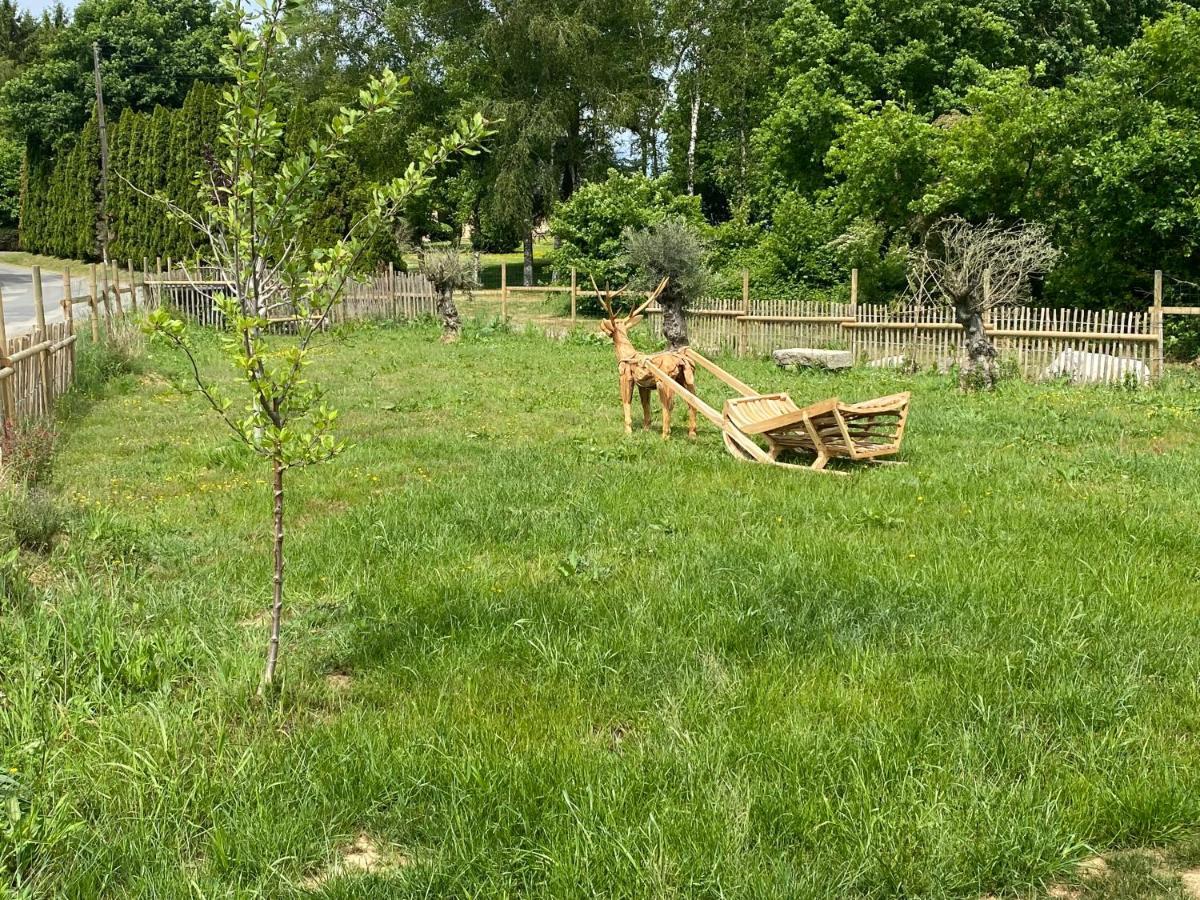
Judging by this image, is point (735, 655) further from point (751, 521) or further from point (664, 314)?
point (664, 314)

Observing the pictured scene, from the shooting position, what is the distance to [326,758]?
10.4ft

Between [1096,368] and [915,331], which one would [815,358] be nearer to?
[915,331]

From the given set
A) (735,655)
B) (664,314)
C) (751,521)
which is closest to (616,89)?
(664,314)

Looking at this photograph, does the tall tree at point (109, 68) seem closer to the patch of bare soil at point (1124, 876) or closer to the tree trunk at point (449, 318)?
the tree trunk at point (449, 318)

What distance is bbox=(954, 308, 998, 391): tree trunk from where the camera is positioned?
1313 cm

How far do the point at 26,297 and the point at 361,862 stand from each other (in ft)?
103

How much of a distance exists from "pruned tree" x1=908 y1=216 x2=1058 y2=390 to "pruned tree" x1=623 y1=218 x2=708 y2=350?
449cm

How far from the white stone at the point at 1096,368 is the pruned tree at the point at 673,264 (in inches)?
283

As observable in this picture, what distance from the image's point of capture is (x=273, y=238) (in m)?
3.70

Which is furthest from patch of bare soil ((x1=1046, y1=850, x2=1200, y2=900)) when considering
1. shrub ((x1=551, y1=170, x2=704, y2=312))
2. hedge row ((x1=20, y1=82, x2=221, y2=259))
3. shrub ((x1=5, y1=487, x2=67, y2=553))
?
hedge row ((x1=20, y1=82, x2=221, y2=259))

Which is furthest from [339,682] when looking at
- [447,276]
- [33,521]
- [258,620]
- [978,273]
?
[447,276]

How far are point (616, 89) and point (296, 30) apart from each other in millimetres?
31276

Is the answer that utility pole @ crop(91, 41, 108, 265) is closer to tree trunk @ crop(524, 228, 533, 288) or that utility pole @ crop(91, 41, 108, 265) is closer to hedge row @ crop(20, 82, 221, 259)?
hedge row @ crop(20, 82, 221, 259)

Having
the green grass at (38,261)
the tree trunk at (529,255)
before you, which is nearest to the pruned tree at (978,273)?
the tree trunk at (529,255)
